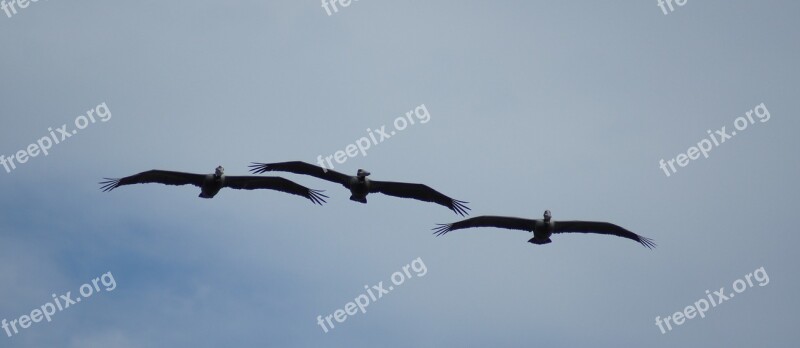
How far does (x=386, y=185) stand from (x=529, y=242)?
19.3ft

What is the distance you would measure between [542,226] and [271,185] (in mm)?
10570

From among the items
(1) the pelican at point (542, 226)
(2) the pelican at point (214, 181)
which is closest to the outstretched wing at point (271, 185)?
(2) the pelican at point (214, 181)

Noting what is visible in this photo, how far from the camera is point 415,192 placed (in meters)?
36.0

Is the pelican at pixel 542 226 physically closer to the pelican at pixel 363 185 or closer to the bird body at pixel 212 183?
the pelican at pixel 363 185

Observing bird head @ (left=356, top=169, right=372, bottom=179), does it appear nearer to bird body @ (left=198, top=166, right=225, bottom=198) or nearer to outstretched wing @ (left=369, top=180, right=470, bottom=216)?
outstretched wing @ (left=369, top=180, right=470, bottom=216)

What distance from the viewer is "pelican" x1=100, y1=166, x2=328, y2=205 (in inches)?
1367

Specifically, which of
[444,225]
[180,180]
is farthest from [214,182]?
[444,225]

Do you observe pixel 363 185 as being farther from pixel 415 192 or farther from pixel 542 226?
pixel 542 226

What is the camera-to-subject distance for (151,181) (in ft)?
116

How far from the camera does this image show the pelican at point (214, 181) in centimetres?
3472

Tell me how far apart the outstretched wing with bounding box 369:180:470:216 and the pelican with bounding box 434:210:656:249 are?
86cm

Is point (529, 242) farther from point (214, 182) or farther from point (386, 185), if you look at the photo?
point (214, 182)

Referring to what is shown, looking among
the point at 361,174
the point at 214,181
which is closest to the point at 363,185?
the point at 361,174

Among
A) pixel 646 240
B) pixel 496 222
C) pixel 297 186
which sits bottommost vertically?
pixel 646 240
